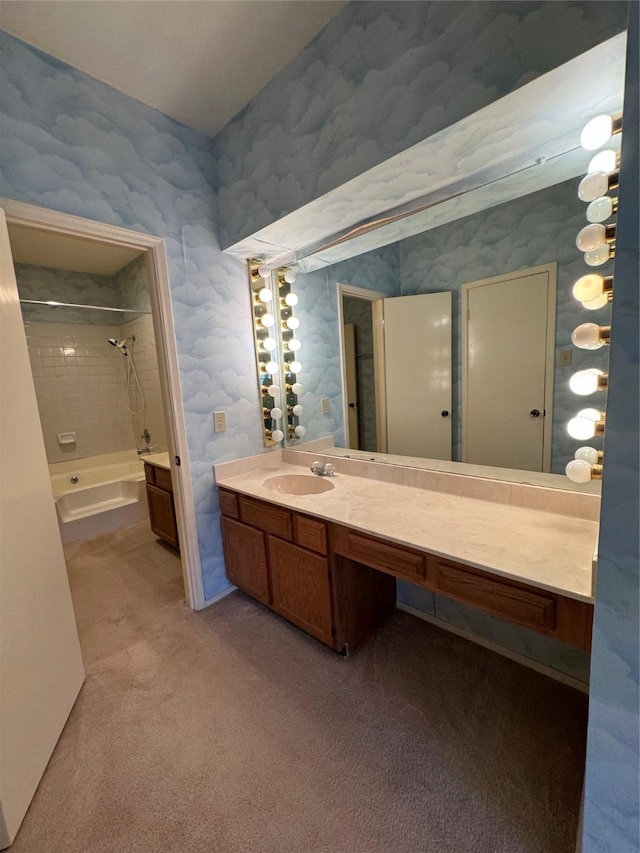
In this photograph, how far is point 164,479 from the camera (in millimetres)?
2605

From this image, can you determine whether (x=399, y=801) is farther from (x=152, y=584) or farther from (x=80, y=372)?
(x=80, y=372)

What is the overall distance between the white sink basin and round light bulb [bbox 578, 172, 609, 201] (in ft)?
5.23

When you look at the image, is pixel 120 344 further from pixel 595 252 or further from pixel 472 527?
pixel 595 252

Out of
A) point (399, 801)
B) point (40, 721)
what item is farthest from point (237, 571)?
point (399, 801)

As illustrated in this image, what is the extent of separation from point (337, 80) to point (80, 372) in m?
3.61

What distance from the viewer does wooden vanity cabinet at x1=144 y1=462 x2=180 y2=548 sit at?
8.51 ft

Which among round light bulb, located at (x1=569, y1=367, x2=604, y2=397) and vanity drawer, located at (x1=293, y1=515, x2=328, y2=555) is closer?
round light bulb, located at (x1=569, y1=367, x2=604, y2=397)

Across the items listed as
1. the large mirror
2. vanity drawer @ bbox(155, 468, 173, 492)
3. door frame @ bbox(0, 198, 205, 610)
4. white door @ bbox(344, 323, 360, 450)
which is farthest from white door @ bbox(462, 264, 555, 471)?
vanity drawer @ bbox(155, 468, 173, 492)

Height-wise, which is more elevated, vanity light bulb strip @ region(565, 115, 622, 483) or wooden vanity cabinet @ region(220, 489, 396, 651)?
vanity light bulb strip @ region(565, 115, 622, 483)

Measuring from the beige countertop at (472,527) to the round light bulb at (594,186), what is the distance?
3.54 ft

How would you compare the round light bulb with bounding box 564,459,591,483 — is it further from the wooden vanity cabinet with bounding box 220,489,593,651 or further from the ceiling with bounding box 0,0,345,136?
the ceiling with bounding box 0,0,345,136

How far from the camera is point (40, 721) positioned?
125 cm

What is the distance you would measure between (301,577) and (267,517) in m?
0.35

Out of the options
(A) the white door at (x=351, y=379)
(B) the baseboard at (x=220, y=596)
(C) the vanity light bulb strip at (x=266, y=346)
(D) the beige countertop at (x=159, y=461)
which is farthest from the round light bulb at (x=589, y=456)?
(D) the beige countertop at (x=159, y=461)
